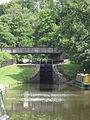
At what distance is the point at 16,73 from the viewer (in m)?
78.4

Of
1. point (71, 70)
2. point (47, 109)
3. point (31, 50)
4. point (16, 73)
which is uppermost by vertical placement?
point (31, 50)

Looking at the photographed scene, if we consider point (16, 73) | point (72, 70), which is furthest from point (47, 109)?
point (72, 70)

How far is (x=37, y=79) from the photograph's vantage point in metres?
80.2

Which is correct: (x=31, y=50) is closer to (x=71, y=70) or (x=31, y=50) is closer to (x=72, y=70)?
(x=71, y=70)

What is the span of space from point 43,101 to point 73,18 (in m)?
35.3

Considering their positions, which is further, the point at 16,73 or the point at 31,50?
the point at 31,50

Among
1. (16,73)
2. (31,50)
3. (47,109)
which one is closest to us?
(47,109)

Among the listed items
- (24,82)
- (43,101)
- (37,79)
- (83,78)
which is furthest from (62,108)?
(37,79)

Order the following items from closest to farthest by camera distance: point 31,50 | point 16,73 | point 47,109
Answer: point 47,109, point 16,73, point 31,50

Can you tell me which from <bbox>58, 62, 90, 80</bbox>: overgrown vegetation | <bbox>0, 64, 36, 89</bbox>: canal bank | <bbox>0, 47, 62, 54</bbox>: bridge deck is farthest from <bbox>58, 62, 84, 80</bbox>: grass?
<bbox>0, 47, 62, 54</bbox>: bridge deck

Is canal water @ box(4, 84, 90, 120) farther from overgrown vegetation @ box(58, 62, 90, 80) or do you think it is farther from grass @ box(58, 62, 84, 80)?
grass @ box(58, 62, 84, 80)

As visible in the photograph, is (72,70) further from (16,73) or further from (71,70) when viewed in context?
(16,73)

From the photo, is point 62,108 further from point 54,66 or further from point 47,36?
point 47,36

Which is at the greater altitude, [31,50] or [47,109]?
[31,50]
